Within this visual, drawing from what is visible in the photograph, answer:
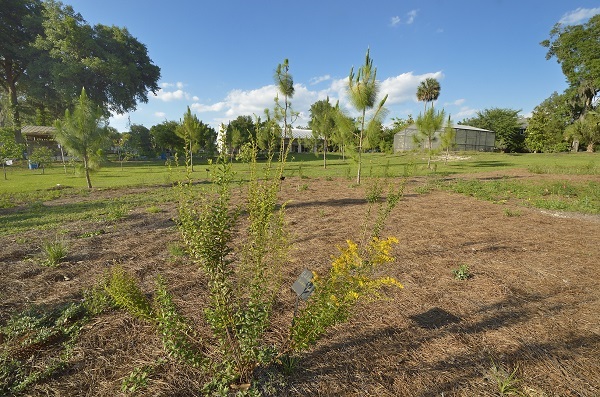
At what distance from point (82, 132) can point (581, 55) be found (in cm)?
6209

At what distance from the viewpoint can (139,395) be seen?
2.04 meters

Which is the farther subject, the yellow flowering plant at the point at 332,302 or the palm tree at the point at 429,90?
the palm tree at the point at 429,90

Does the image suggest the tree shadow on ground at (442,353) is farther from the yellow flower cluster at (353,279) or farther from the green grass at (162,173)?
the green grass at (162,173)

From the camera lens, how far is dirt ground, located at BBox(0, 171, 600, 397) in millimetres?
2211

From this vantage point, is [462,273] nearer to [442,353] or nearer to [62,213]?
[442,353]

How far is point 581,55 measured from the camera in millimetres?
40156

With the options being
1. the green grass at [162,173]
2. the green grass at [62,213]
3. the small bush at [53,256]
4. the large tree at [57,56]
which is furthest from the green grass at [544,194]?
the large tree at [57,56]

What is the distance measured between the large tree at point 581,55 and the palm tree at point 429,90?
17.0 meters

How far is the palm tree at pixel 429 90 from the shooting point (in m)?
52.0

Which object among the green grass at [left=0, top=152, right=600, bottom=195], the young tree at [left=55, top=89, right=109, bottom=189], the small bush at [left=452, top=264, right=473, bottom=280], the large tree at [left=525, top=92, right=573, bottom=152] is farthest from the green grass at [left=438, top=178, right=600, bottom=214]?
the large tree at [left=525, top=92, right=573, bottom=152]

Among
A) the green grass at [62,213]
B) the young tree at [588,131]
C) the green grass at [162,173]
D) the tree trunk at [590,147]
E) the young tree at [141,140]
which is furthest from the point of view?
the young tree at [141,140]

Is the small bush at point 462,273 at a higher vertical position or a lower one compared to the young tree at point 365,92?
lower

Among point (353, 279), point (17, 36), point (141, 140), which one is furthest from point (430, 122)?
point (17, 36)

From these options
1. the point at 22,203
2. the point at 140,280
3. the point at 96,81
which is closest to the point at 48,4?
the point at 96,81
